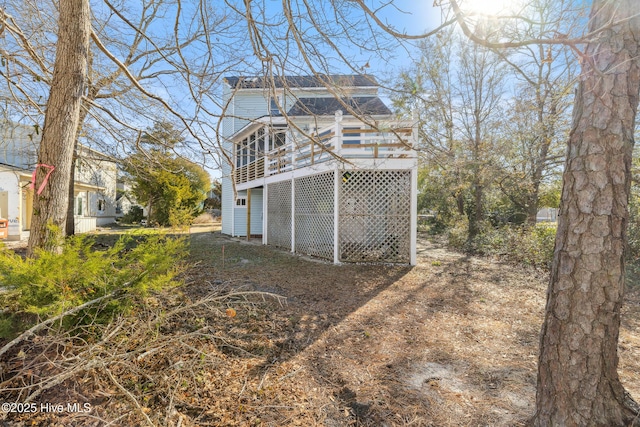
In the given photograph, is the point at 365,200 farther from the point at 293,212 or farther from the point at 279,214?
the point at 279,214

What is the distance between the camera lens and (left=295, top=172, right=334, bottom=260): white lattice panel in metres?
8.52

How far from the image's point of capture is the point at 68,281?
2.48 meters

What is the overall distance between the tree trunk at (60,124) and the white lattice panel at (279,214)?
7.96 meters

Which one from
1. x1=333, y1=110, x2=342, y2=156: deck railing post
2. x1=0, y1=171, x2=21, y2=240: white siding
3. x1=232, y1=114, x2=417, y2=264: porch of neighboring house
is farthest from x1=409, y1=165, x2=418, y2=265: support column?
x1=0, y1=171, x2=21, y2=240: white siding

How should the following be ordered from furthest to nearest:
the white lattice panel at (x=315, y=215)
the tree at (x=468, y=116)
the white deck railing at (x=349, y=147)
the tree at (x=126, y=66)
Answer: the tree at (x=468, y=116) → the white lattice panel at (x=315, y=215) → the white deck railing at (x=349, y=147) → the tree at (x=126, y=66)

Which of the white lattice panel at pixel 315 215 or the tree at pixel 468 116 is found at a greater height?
the tree at pixel 468 116

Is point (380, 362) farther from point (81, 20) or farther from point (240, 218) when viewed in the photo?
point (240, 218)

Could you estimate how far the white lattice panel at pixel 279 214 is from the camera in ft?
35.8

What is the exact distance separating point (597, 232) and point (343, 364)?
231 centimetres

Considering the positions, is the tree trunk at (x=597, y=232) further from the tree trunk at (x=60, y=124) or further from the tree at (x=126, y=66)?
the tree trunk at (x=60, y=124)

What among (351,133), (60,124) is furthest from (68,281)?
(351,133)

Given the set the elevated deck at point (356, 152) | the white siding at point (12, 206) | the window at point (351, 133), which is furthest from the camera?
the white siding at point (12, 206)

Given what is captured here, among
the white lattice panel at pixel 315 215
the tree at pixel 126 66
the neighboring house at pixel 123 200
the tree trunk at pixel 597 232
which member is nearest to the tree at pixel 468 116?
the white lattice panel at pixel 315 215

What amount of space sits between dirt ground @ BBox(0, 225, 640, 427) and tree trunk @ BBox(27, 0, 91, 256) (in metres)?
1.26
